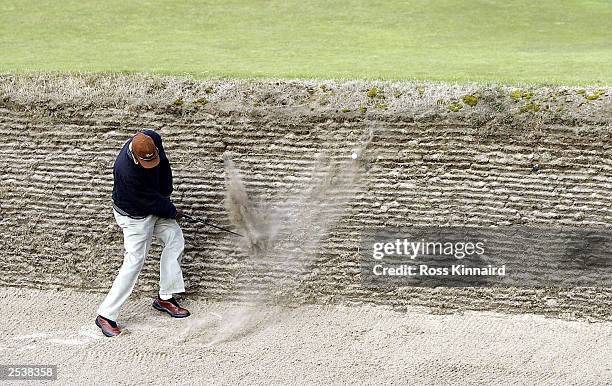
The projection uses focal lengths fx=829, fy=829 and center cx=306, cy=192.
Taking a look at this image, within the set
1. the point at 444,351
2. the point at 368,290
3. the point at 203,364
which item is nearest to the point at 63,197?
the point at 203,364

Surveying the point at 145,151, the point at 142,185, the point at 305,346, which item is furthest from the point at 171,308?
the point at 145,151

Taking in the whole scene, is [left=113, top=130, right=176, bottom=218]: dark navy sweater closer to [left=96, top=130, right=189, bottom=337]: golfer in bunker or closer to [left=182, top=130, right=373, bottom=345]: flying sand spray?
[left=96, top=130, right=189, bottom=337]: golfer in bunker

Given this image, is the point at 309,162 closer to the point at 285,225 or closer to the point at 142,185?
the point at 285,225

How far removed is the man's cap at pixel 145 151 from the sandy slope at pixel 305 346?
1.95 meters

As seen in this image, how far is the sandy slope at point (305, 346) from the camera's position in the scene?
27.5ft

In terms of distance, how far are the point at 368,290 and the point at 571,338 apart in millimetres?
2316

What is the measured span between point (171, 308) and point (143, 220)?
3.82ft

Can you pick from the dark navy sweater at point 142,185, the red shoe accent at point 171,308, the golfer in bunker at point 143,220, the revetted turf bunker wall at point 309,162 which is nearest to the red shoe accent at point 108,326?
the golfer in bunker at point 143,220

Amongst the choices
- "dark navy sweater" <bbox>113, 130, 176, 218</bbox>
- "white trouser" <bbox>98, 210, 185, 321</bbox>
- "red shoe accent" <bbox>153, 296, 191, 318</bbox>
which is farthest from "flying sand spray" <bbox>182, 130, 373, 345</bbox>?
"dark navy sweater" <bbox>113, 130, 176, 218</bbox>

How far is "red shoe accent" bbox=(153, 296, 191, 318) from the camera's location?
31.8 feet

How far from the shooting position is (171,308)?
9.73 meters

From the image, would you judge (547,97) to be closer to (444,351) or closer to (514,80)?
(514,80)

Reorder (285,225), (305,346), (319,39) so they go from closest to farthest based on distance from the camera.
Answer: (305,346), (285,225), (319,39)

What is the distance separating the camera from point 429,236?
9.70 m
